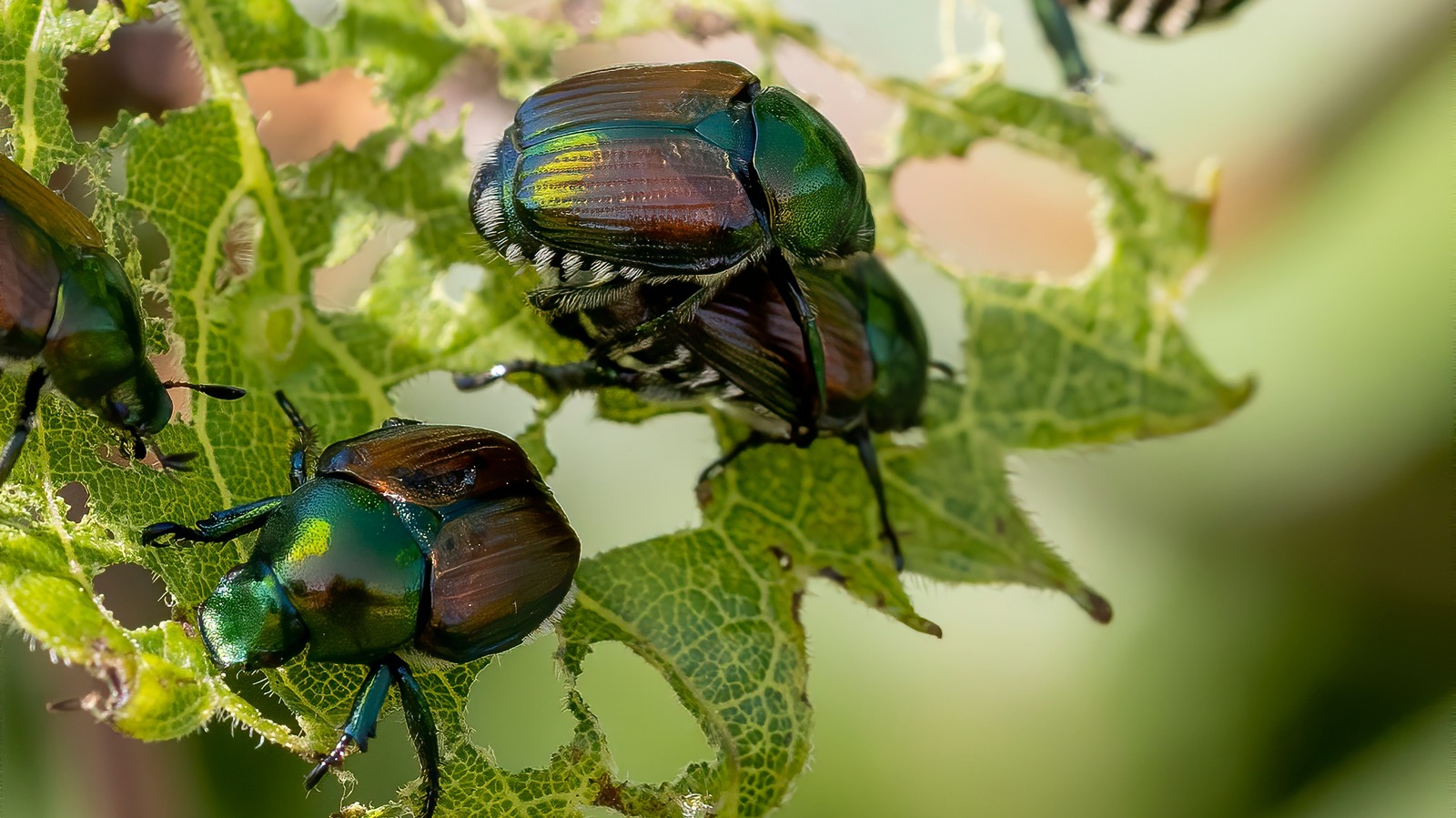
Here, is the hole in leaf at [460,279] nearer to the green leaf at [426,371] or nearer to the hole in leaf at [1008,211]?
the green leaf at [426,371]

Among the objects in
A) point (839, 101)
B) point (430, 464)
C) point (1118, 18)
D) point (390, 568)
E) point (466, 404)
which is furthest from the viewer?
point (839, 101)

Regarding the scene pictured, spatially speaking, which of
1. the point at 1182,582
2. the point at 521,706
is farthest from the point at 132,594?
the point at 1182,582

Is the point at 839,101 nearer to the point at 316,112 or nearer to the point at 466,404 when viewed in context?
the point at 316,112

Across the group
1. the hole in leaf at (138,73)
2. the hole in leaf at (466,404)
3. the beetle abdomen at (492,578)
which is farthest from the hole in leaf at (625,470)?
the hole in leaf at (138,73)

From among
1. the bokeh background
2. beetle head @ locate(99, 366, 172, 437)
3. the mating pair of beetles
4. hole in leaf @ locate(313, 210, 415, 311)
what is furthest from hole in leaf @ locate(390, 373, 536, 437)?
beetle head @ locate(99, 366, 172, 437)

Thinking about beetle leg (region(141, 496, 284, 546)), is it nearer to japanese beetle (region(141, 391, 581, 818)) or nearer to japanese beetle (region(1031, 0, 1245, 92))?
japanese beetle (region(141, 391, 581, 818))

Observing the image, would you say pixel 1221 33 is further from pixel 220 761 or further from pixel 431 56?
pixel 220 761

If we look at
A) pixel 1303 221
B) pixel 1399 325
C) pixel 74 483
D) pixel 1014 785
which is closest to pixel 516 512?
pixel 74 483

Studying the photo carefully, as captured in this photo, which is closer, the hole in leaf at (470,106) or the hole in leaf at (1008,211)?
the hole in leaf at (470,106)

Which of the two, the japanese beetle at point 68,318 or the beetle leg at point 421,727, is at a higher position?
the japanese beetle at point 68,318
